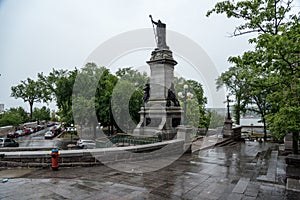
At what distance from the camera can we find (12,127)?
42969 millimetres

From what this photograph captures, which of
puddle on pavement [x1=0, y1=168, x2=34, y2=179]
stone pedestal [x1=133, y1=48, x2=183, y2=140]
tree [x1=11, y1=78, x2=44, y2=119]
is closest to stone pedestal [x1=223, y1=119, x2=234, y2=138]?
stone pedestal [x1=133, y1=48, x2=183, y2=140]

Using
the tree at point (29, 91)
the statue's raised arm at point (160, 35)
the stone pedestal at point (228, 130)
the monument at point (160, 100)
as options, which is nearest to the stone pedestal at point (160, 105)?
A: the monument at point (160, 100)

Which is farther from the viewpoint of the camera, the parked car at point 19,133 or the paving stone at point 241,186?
the parked car at point 19,133

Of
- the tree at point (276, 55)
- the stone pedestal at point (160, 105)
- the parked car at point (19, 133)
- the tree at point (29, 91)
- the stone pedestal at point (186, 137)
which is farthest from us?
the tree at point (29, 91)

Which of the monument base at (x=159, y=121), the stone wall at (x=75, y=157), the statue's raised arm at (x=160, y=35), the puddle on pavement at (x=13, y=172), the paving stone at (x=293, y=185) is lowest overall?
the puddle on pavement at (x=13, y=172)

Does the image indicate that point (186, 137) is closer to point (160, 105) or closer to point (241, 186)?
point (160, 105)

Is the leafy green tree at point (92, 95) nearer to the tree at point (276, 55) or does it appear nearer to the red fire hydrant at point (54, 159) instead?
the red fire hydrant at point (54, 159)

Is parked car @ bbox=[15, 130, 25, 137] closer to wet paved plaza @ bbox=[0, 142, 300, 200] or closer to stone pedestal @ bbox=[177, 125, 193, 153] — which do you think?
wet paved plaza @ bbox=[0, 142, 300, 200]

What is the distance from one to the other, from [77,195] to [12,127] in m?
47.3

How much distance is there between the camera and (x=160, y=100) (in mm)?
17172

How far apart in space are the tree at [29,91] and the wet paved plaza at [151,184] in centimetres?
6042

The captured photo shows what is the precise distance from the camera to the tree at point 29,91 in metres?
58.8

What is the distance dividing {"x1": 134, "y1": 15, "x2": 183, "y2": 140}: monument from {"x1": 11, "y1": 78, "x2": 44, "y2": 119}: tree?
173 feet

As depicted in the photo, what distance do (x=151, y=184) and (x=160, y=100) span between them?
36.7ft
